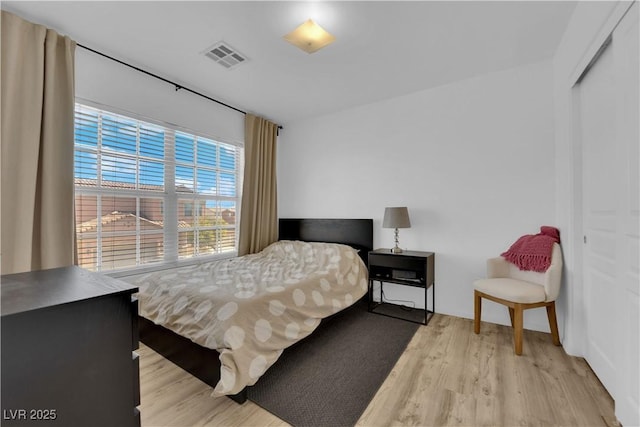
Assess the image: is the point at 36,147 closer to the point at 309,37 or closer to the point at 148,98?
the point at 148,98

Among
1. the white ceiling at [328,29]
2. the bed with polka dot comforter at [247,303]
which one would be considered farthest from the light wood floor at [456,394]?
the white ceiling at [328,29]

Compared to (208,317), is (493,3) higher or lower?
higher

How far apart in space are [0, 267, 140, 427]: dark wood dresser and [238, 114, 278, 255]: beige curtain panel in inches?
111

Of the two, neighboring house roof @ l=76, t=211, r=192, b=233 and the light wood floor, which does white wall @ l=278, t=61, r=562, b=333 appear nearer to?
the light wood floor

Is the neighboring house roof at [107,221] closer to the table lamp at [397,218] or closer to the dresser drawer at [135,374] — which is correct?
the dresser drawer at [135,374]

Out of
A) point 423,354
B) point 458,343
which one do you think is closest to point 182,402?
point 423,354

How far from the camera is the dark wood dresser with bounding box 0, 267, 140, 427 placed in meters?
0.61

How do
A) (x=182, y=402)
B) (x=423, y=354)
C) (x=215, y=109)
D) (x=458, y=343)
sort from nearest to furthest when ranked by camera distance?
1. (x=182, y=402)
2. (x=423, y=354)
3. (x=458, y=343)
4. (x=215, y=109)

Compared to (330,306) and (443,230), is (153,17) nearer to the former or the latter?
(330,306)

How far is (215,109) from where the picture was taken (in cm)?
341

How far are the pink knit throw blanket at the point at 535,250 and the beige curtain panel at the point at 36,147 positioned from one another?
3732 millimetres

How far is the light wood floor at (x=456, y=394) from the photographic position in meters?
1.46

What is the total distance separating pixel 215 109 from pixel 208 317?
8.75 feet

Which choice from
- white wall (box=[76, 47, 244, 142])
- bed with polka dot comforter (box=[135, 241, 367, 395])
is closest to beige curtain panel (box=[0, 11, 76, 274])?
white wall (box=[76, 47, 244, 142])
